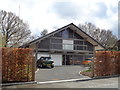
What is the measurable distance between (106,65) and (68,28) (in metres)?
17.5

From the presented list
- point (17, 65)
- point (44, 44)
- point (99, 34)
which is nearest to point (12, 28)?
point (44, 44)

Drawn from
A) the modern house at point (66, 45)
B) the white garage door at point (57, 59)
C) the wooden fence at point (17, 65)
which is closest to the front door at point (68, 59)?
the modern house at point (66, 45)

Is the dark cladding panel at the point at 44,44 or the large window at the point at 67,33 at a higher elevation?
the large window at the point at 67,33

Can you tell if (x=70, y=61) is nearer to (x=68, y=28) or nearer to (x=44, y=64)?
(x=68, y=28)

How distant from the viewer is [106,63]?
562 inches

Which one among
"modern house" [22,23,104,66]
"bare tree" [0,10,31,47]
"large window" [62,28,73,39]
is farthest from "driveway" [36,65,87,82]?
"bare tree" [0,10,31,47]

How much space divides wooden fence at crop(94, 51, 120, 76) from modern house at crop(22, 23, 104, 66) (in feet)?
47.8

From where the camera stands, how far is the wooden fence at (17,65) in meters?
9.97

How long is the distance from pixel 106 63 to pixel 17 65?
25.4 ft

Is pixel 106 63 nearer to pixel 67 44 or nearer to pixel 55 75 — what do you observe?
pixel 55 75

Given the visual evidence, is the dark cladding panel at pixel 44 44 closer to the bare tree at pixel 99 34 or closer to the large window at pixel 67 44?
the large window at pixel 67 44

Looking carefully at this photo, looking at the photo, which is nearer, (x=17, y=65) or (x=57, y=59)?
(x=17, y=65)

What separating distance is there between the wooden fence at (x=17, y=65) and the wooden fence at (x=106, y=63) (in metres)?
5.70

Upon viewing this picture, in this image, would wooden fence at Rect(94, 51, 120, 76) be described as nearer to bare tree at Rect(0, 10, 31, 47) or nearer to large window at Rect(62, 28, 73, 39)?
large window at Rect(62, 28, 73, 39)
